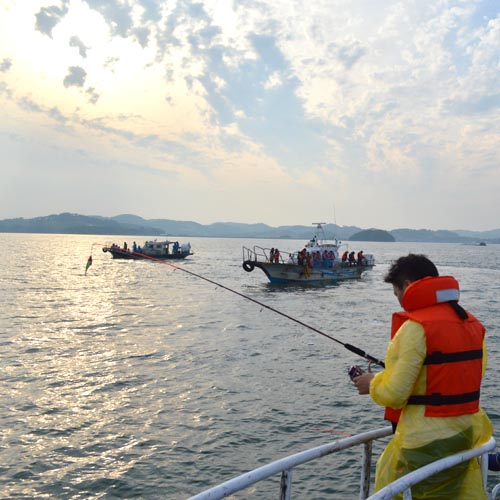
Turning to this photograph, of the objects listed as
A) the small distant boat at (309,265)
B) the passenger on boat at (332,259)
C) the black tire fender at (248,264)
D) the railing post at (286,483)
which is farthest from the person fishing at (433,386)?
the passenger on boat at (332,259)

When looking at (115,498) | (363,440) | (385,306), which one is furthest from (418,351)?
(385,306)

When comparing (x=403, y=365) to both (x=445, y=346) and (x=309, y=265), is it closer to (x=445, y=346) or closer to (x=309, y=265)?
(x=445, y=346)

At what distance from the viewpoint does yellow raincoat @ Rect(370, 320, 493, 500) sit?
2783mm

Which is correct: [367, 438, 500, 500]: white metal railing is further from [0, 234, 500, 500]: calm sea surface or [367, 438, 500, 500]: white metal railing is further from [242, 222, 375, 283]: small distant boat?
[242, 222, 375, 283]: small distant boat

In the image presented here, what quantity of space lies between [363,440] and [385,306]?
2973 cm

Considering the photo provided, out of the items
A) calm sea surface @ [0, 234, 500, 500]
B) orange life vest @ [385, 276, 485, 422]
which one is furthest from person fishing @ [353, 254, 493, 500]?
calm sea surface @ [0, 234, 500, 500]

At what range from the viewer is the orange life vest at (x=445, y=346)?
2773mm

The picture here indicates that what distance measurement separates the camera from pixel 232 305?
30.1 metres

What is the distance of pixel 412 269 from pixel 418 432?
1027 mm

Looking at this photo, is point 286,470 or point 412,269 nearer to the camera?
point 286,470

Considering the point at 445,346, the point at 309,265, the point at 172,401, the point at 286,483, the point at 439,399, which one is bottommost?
the point at 172,401

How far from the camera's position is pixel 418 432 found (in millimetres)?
2898

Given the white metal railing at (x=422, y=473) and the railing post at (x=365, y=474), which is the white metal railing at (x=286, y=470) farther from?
the white metal railing at (x=422, y=473)

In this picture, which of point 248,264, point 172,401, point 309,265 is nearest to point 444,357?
point 172,401
